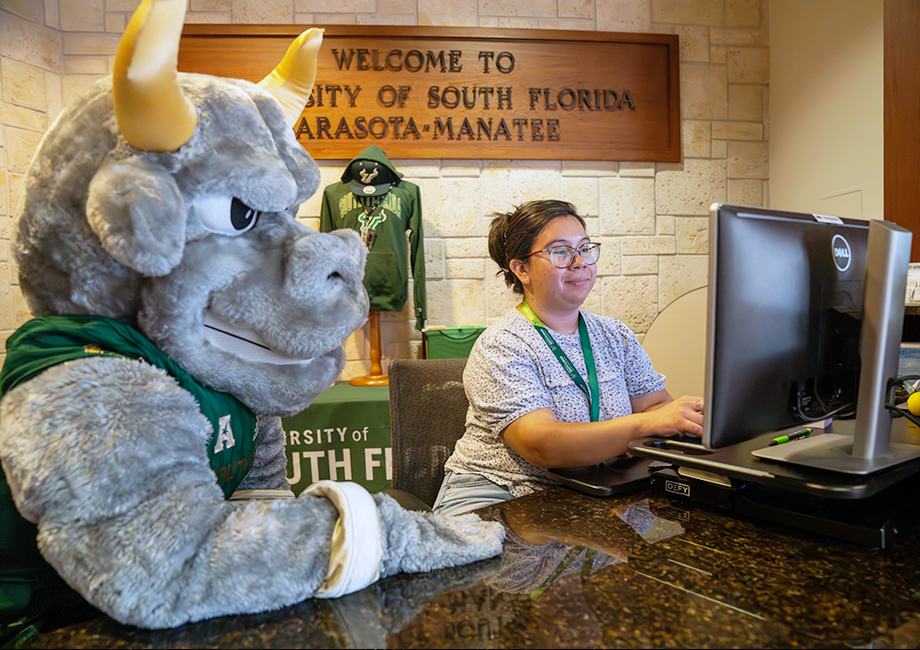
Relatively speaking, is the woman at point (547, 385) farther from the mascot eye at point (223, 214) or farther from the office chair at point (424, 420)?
the mascot eye at point (223, 214)

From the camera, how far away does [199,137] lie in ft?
2.41

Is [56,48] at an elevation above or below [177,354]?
above

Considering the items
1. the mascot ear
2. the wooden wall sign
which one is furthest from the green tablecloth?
the mascot ear

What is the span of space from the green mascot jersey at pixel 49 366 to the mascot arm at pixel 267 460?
19 centimetres

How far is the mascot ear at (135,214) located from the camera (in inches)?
26.7

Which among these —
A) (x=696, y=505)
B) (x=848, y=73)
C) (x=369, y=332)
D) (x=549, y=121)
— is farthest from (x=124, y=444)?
(x=848, y=73)

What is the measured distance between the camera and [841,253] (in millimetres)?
945

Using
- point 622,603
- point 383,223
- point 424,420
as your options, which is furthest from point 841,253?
point 383,223

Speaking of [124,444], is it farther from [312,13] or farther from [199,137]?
[312,13]

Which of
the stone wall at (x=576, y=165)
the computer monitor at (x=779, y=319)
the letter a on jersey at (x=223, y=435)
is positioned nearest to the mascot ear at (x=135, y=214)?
the letter a on jersey at (x=223, y=435)

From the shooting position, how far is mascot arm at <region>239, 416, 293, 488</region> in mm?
1070

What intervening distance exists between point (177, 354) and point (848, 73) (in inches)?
134

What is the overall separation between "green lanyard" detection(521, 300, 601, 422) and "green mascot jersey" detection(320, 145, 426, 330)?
158cm

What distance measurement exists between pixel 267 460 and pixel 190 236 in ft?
1.59
